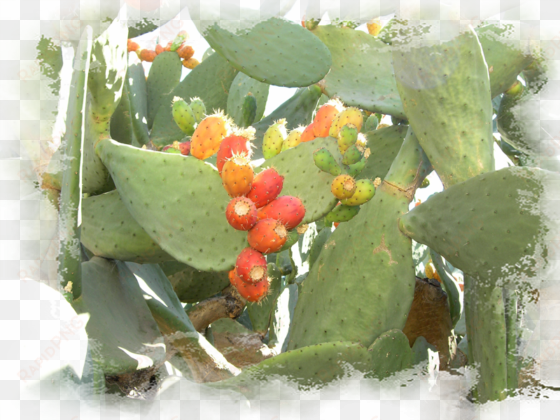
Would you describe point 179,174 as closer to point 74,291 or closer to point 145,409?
point 74,291

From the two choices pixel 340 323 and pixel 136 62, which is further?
pixel 136 62

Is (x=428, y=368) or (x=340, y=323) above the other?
(x=340, y=323)

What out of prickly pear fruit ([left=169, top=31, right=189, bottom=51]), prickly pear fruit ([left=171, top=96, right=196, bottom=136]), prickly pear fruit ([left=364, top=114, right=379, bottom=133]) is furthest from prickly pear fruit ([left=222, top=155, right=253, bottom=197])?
prickly pear fruit ([left=169, top=31, right=189, bottom=51])

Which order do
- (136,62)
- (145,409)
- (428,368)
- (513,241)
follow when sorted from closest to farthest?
1. (145,409)
2. (513,241)
3. (428,368)
4. (136,62)

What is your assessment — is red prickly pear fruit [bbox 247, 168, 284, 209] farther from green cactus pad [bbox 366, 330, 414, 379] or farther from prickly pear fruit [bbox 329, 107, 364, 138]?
green cactus pad [bbox 366, 330, 414, 379]

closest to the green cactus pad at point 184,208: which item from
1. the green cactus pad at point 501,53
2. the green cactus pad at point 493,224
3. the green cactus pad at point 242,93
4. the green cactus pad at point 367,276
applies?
the green cactus pad at point 367,276

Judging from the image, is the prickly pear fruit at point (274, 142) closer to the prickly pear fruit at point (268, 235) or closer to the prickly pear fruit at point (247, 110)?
the prickly pear fruit at point (268, 235)

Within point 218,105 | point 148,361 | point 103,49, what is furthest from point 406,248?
point 218,105

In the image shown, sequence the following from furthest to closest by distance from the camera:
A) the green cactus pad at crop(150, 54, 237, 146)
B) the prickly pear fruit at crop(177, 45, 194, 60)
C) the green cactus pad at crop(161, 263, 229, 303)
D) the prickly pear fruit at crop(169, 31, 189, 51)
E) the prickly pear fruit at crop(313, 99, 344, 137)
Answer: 1. the prickly pear fruit at crop(177, 45, 194, 60)
2. the prickly pear fruit at crop(169, 31, 189, 51)
3. the green cactus pad at crop(150, 54, 237, 146)
4. the green cactus pad at crop(161, 263, 229, 303)
5. the prickly pear fruit at crop(313, 99, 344, 137)
